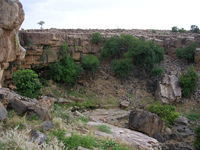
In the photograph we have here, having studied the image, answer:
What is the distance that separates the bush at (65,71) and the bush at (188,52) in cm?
964

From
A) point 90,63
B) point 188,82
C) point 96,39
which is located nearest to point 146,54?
point 188,82

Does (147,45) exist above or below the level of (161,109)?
above

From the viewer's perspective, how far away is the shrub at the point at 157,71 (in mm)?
30481

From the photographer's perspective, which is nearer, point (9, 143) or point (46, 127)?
point (9, 143)

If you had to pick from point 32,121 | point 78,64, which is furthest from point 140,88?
point 32,121

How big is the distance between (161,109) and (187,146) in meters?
4.16

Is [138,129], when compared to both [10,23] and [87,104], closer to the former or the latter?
[87,104]

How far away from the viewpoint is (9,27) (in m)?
15.0

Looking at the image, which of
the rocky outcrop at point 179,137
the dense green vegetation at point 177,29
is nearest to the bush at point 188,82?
the rocky outcrop at point 179,137

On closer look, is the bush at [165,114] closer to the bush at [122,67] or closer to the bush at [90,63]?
the bush at [122,67]

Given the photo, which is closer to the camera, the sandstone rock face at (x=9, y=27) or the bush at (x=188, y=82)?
the sandstone rock face at (x=9, y=27)

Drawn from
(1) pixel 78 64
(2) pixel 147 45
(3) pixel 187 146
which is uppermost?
(2) pixel 147 45

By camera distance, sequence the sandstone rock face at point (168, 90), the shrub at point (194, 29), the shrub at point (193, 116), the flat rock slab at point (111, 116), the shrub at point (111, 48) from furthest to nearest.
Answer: the shrub at point (194, 29) → the shrub at point (111, 48) → the sandstone rock face at point (168, 90) → the shrub at point (193, 116) → the flat rock slab at point (111, 116)

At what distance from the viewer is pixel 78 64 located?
30.9 m
